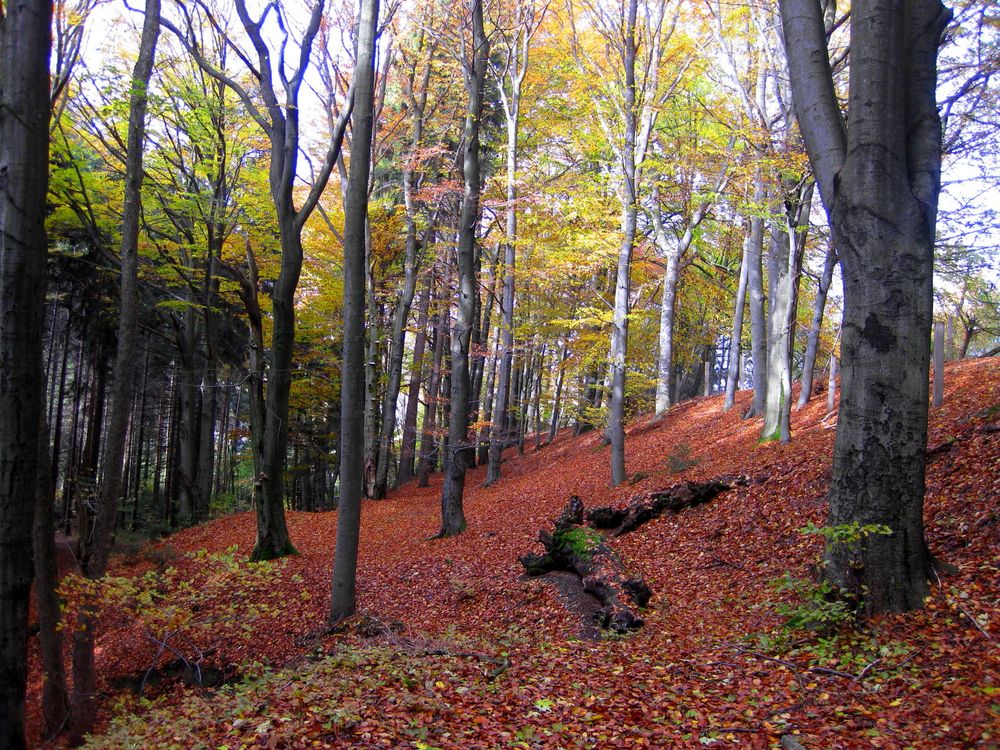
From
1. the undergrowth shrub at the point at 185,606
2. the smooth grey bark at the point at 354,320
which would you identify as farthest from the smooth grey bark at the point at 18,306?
the smooth grey bark at the point at 354,320

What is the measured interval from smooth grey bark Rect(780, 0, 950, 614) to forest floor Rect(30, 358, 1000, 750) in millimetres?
453

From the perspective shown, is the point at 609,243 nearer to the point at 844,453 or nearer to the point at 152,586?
the point at 844,453

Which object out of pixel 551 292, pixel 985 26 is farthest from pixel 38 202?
pixel 551 292

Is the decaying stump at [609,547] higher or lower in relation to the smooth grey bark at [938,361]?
lower

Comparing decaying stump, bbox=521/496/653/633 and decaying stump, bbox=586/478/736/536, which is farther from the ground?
decaying stump, bbox=586/478/736/536

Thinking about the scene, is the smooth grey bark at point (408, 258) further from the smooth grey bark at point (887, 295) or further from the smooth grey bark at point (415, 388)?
the smooth grey bark at point (887, 295)

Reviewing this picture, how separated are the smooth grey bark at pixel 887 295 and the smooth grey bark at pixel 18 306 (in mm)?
5637

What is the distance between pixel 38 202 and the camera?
13.3 ft

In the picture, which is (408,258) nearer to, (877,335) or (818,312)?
(818,312)

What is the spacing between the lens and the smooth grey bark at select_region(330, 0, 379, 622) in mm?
7148

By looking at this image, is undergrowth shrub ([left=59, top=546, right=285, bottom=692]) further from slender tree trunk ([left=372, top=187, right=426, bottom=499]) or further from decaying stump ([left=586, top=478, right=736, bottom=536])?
slender tree trunk ([left=372, top=187, right=426, bottom=499])

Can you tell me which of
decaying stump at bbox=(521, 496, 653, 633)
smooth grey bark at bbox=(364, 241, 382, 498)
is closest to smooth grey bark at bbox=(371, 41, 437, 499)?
smooth grey bark at bbox=(364, 241, 382, 498)

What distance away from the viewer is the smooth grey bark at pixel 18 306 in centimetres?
392

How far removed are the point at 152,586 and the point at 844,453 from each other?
23.1 ft
